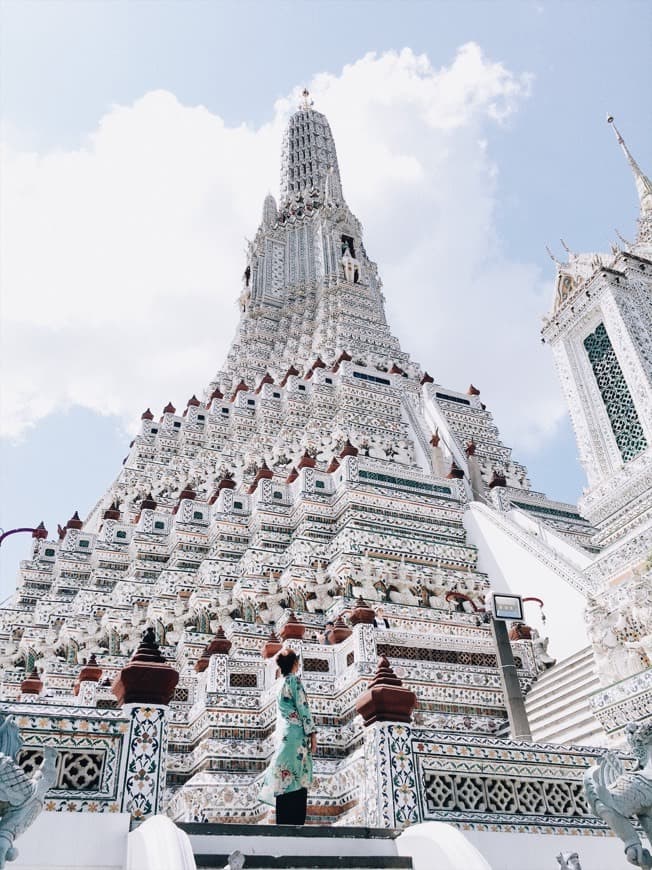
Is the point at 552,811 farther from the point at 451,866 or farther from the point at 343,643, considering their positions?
the point at 343,643

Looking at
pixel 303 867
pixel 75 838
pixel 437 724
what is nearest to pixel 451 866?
pixel 303 867

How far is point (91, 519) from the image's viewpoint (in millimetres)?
24141

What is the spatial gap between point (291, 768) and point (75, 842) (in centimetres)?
146

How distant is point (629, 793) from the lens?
3982mm

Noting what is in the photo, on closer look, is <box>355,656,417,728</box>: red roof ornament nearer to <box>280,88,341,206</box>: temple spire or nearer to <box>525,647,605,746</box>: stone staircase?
<box>525,647,605,746</box>: stone staircase

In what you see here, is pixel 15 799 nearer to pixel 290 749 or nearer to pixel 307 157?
pixel 290 749

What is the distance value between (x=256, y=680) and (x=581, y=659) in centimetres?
449

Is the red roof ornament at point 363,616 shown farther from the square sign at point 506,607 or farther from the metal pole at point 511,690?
the square sign at point 506,607

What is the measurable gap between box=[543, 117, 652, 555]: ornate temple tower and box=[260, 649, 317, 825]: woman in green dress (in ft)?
20.3

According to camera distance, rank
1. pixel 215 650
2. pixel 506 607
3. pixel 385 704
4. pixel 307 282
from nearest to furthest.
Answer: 1. pixel 385 704
2. pixel 506 607
3. pixel 215 650
4. pixel 307 282

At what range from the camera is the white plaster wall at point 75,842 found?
13.0ft

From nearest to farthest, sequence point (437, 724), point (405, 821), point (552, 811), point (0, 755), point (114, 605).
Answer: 1. point (0, 755)
2. point (405, 821)
3. point (552, 811)
4. point (437, 724)
5. point (114, 605)

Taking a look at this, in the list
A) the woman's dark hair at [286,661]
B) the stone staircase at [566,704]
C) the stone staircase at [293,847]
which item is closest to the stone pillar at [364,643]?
the stone staircase at [566,704]

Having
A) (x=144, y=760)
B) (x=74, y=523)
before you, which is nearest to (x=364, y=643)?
(x=144, y=760)
